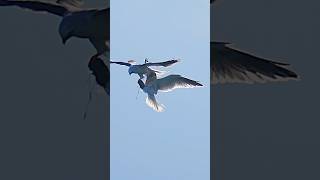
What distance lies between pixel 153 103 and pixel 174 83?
13cm

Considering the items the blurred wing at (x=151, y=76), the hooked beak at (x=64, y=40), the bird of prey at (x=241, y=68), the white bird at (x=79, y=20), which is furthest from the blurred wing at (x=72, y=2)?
the bird of prey at (x=241, y=68)

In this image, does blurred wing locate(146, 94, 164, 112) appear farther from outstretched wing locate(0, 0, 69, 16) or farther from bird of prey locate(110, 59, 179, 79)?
outstretched wing locate(0, 0, 69, 16)

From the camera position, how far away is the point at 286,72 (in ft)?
9.90

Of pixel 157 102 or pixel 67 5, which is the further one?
pixel 67 5

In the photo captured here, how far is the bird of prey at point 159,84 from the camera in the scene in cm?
286

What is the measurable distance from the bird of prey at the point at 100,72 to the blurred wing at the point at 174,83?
0.39 m

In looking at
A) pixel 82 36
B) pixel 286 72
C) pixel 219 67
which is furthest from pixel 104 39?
pixel 286 72

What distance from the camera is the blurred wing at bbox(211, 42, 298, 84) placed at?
3.04 m

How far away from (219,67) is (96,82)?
0.57 metres

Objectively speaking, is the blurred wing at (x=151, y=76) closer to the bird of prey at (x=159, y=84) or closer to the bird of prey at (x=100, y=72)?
the bird of prey at (x=159, y=84)

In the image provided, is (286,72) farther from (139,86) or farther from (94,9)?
(94,9)

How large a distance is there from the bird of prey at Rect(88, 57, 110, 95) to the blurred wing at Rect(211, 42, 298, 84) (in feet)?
1.58

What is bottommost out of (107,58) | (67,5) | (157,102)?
(157,102)

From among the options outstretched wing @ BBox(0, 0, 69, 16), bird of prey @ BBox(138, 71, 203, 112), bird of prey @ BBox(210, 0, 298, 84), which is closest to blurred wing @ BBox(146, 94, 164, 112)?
bird of prey @ BBox(138, 71, 203, 112)
